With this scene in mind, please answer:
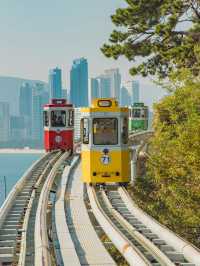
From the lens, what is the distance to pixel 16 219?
1536 centimetres

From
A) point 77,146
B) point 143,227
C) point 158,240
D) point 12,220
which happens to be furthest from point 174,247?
point 77,146

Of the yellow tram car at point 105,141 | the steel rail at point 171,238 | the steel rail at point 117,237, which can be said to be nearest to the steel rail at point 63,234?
the steel rail at point 117,237

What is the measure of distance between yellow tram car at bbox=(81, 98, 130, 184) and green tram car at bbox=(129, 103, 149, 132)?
31.4 metres

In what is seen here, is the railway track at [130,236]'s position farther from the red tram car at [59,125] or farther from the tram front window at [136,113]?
the tram front window at [136,113]

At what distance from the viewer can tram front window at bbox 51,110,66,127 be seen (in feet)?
100

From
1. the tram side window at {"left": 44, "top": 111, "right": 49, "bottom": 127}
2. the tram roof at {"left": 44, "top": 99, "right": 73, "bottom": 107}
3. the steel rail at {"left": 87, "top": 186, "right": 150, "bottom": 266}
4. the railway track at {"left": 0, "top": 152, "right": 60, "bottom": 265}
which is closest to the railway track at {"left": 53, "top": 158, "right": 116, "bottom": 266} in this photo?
the steel rail at {"left": 87, "top": 186, "right": 150, "bottom": 266}

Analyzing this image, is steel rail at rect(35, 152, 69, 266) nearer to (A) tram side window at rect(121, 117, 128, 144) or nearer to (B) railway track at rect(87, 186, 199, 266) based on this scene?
(B) railway track at rect(87, 186, 199, 266)

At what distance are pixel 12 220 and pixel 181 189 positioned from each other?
685 centimetres

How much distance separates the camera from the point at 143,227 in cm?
1419

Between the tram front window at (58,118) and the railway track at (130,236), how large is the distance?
39.1ft

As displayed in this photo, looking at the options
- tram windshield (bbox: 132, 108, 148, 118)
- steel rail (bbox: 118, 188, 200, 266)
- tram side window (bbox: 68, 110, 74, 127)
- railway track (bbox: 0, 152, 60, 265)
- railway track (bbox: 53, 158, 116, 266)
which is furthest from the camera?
tram windshield (bbox: 132, 108, 148, 118)

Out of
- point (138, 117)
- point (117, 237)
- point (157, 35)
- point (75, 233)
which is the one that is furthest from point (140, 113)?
point (117, 237)

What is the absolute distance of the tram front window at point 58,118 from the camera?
30.5 meters

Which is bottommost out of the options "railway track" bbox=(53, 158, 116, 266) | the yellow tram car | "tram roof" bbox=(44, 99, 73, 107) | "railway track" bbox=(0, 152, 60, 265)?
"railway track" bbox=(53, 158, 116, 266)
